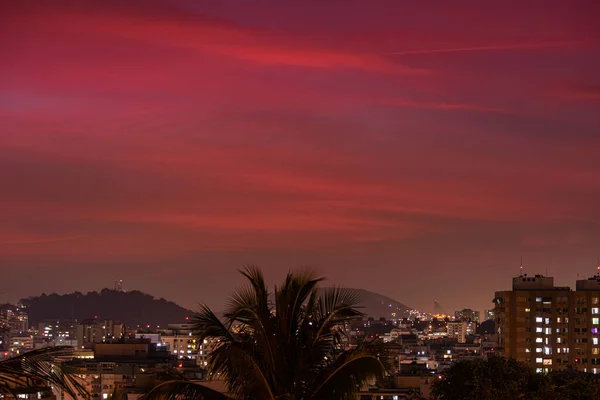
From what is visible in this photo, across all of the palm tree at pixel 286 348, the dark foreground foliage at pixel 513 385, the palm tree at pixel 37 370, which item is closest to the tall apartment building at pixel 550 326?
the dark foreground foliage at pixel 513 385

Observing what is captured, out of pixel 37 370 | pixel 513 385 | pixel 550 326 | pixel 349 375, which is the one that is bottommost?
pixel 37 370

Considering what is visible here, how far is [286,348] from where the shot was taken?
48.4ft

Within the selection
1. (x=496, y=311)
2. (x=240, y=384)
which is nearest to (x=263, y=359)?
(x=240, y=384)

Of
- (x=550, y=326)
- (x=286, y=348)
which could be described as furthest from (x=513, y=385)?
(x=550, y=326)

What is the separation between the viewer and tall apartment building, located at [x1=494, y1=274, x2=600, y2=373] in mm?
113875

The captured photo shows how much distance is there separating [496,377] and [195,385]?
1485 centimetres

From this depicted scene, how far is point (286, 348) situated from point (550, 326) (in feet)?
346

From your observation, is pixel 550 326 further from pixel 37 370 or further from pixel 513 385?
pixel 37 370

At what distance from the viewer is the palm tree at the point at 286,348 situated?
47.0 ft

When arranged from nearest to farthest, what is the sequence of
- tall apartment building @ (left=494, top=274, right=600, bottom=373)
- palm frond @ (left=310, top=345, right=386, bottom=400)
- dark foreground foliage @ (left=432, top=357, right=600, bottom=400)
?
palm frond @ (left=310, top=345, right=386, bottom=400) < dark foreground foliage @ (left=432, top=357, right=600, bottom=400) < tall apartment building @ (left=494, top=274, right=600, bottom=373)

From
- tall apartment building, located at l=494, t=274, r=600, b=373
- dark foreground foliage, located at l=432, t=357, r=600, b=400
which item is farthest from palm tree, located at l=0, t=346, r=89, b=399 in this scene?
tall apartment building, located at l=494, t=274, r=600, b=373

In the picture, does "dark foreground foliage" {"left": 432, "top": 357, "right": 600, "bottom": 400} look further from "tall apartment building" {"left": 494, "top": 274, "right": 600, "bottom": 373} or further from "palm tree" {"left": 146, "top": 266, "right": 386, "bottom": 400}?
"tall apartment building" {"left": 494, "top": 274, "right": 600, "bottom": 373}

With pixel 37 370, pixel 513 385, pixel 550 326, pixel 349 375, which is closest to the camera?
pixel 37 370

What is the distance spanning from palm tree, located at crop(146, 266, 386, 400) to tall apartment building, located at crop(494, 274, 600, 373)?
100331mm
